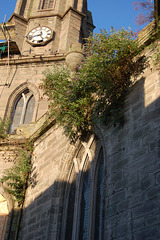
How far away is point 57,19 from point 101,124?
1591 cm

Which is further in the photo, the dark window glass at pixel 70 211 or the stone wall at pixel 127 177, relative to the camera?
the dark window glass at pixel 70 211

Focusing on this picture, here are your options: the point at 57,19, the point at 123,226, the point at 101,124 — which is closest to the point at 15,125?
the point at 57,19

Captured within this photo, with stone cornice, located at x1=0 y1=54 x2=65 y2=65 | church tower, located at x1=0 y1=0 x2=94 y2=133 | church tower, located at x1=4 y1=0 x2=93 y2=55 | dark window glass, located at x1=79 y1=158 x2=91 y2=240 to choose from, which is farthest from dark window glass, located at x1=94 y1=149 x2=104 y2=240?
church tower, located at x1=4 y1=0 x2=93 y2=55

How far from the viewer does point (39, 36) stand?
2219 cm

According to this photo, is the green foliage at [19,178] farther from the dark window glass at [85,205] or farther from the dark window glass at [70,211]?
the dark window glass at [85,205]

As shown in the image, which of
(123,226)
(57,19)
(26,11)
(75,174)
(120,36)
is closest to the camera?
(123,226)

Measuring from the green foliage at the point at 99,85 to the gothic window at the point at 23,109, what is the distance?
8267 mm

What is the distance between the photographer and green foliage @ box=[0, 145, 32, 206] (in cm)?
1080

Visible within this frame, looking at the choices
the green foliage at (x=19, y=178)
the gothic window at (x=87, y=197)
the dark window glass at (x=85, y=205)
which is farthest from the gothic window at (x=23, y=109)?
the dark window glass at (x=85, y=205)

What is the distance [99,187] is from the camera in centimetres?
812

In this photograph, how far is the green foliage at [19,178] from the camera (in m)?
10.8

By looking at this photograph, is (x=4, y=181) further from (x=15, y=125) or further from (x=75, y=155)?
(x=15, y=125)

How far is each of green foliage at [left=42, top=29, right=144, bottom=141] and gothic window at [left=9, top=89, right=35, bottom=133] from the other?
27.1 feet

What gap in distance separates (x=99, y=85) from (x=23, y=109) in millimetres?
9941
